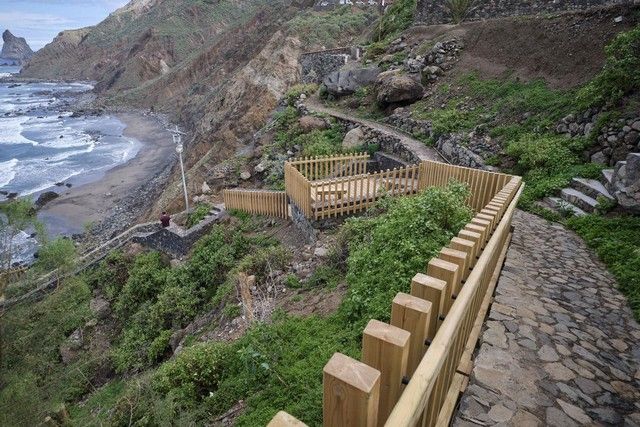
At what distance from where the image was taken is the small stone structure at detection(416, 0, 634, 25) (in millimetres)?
13967

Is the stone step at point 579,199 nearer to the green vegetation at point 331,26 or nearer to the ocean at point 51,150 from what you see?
the ocean at point 51,150

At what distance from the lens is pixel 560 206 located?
7488 mm

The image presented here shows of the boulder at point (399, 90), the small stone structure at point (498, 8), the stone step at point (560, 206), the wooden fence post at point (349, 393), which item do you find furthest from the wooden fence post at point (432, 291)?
the boulder at point (399, 90)

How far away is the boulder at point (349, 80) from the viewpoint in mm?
18802

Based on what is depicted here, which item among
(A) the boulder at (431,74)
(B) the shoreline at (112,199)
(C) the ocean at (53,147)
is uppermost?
(A) the boulder at (431,74)

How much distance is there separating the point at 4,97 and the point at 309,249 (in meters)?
109

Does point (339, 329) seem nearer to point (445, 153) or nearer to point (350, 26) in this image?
point (445, 153)

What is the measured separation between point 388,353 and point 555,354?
2.72m

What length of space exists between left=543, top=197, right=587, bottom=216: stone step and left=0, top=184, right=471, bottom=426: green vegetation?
3244 millimetres

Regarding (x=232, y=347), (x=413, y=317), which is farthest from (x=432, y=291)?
(x=232, y=347)

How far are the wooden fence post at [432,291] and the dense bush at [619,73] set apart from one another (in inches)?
397

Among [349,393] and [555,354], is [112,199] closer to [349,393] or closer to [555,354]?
[555,354]

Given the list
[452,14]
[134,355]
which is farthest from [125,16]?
[134,355]

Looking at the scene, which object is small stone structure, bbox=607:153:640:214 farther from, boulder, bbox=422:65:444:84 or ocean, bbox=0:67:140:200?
ocean, bbox=0:67:140:200
